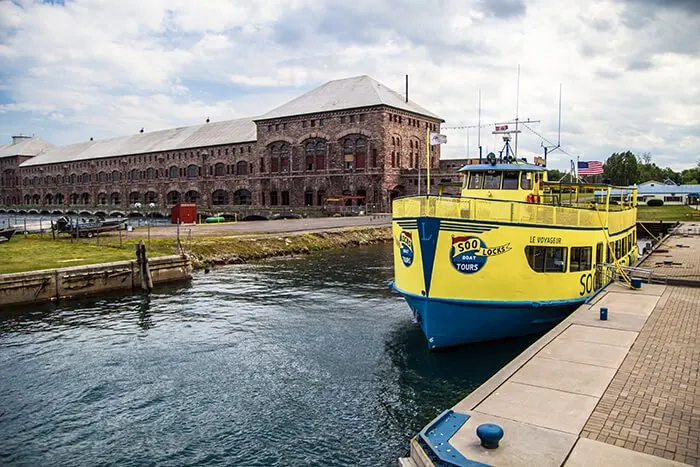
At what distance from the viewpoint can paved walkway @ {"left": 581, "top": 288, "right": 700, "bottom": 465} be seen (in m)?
7.66

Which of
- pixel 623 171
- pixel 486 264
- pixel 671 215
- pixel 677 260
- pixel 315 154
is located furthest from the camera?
pixel 623 171

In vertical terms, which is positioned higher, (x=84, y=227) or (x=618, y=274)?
(x=84, y=227)

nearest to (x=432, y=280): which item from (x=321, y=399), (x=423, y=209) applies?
(x=423, y=209)

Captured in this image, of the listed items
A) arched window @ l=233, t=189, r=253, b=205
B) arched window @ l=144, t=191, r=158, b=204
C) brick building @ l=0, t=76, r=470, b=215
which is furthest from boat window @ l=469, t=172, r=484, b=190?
arched window @ l=144, t=191, r=158, b=204

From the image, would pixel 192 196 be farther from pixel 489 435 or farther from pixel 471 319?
pixel 489 435

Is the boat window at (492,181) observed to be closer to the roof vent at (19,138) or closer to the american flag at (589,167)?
the american flag at (589,167)

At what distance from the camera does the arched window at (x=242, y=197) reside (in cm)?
9628

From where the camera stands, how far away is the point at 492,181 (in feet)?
64.3

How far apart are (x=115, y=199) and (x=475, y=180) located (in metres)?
117

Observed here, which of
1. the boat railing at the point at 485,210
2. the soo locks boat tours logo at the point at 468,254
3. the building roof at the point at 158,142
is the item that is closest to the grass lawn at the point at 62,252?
the boat railing at the point at 485,210

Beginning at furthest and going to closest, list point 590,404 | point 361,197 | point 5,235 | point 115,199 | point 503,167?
point 115,199
point 361,197
point 5,235
point 503,167
point 590,404

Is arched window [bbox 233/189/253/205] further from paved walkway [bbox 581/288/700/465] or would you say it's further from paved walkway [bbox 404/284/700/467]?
paved walkway [bbox 581/288/700/465]

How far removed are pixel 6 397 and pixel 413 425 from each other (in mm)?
9908

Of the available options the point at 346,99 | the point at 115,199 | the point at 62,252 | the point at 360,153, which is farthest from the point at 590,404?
the point at 115,199
